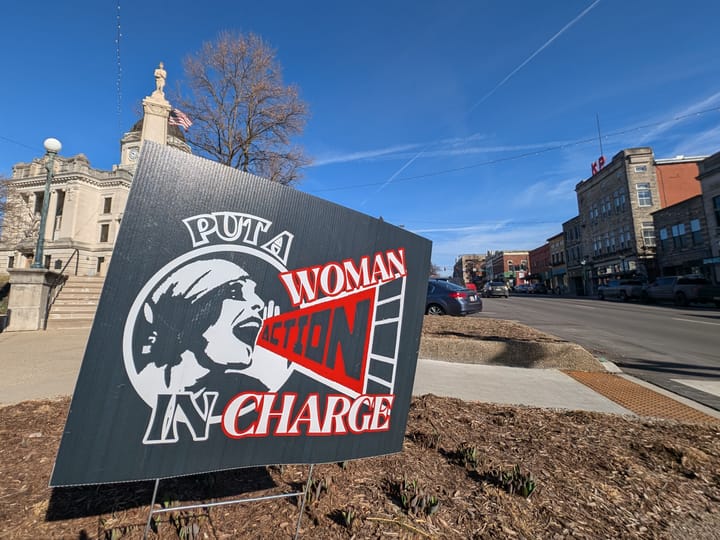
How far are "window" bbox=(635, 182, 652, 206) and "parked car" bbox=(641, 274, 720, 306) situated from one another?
17252mm

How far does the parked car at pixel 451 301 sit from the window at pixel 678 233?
29.8 m

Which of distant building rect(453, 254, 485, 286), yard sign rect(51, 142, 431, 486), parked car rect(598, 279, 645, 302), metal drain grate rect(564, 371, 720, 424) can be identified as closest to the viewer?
yard sign rect(51, 142, 431, 486)

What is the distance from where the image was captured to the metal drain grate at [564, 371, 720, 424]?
350cm

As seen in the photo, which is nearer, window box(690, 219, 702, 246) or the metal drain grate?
the metal drain grate

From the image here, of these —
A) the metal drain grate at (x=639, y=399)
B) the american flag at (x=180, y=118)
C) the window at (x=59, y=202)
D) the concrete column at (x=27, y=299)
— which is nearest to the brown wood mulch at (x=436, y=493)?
the metal drain grate at (x=639, y=399)

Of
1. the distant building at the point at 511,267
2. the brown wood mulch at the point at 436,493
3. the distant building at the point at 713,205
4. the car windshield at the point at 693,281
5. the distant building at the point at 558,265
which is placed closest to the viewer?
the brown wood mulch at the point at 436,493

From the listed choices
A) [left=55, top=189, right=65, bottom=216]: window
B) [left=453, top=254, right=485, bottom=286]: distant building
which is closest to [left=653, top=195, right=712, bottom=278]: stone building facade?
[left=55, top=189, right=65, bottom=216]: window

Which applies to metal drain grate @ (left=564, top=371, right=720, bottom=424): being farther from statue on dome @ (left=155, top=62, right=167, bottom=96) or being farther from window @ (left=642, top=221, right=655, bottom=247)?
window @ (left=642, top=221, right=655, bottom=247)

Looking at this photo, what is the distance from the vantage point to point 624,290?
84.4ft

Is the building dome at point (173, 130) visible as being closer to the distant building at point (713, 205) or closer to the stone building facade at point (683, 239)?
the distant building at point (713, 205)

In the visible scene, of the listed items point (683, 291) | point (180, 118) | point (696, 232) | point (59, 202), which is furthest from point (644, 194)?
point (59, 202)

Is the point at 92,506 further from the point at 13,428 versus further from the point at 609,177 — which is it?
the point at 609,177

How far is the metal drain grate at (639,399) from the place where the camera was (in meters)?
3.50

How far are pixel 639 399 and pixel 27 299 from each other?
13607mm
